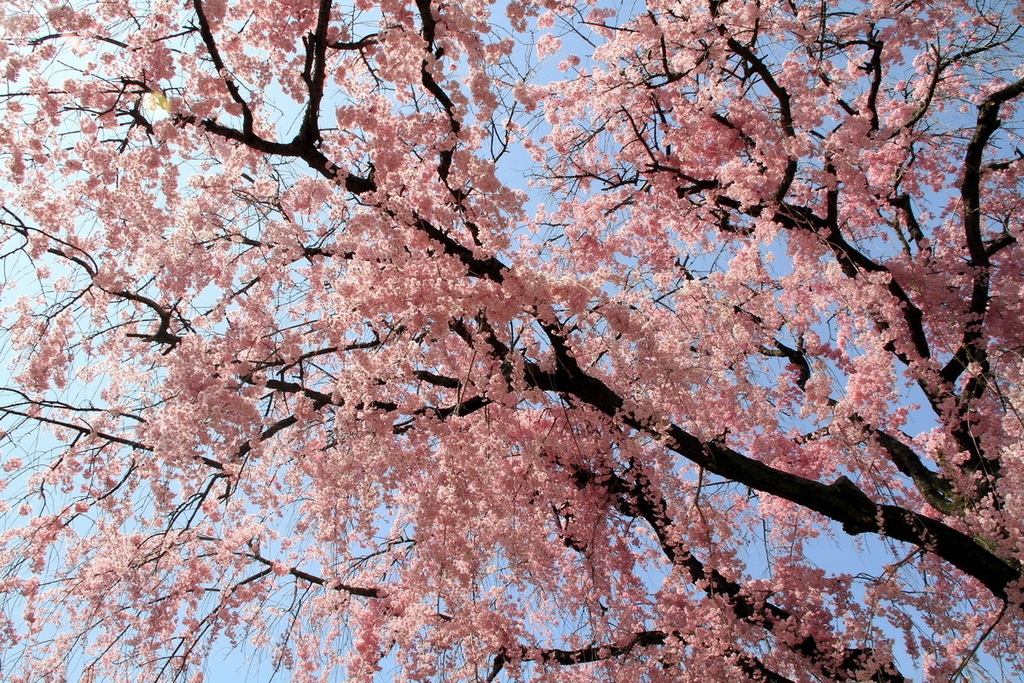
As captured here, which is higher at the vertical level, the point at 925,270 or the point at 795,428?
the point at 925,270

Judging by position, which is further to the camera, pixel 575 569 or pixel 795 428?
pixel 575 569

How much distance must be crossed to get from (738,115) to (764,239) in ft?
4.55

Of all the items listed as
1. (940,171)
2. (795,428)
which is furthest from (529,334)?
(940,171)

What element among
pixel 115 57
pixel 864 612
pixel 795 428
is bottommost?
pixel 864 612

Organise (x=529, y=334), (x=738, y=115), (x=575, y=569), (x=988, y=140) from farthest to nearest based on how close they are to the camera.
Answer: (x=575, y=569), (x=738, y=115), (x=988, y=140), (x=529, y=334)

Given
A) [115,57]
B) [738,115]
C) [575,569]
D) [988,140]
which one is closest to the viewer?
[115,57]

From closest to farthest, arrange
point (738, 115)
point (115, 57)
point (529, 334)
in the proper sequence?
point (115, 57) < point (529, 334) < point (738, 115)

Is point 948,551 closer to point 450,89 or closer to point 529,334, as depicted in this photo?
point 529,334

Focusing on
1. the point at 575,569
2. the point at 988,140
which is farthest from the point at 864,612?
the point at 988,140

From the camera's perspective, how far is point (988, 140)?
6.16m

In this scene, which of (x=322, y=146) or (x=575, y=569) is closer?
(x=322, y=146)

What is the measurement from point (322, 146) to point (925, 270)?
6.10 meters

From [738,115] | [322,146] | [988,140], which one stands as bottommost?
[322,146]

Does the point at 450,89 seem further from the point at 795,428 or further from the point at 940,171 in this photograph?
the point at 940,171
